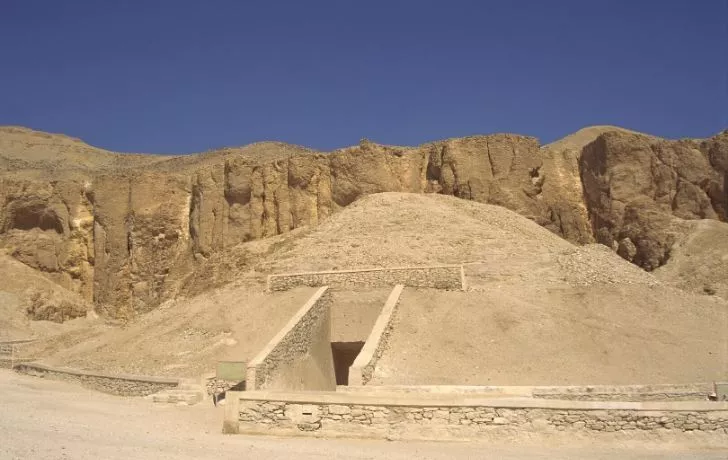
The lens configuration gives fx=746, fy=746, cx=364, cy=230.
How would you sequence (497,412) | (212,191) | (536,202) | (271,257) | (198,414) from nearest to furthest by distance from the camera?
1. (497,412)
2. (198,414)
3. (271,257)
4. (536,202)
5. (212,191)

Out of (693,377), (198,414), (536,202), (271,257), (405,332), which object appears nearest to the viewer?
(198,414)

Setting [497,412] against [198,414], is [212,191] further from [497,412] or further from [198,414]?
[497,412]

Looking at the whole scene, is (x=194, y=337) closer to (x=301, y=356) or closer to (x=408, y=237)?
(x=301, y=356)

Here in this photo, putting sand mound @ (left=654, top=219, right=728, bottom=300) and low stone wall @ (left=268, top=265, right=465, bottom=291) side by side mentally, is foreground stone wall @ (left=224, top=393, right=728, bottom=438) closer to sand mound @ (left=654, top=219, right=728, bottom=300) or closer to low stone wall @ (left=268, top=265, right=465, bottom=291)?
low stone wall @ (left=268, top=265, right=465, bottom=291)

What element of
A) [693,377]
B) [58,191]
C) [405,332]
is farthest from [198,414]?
[58,191]

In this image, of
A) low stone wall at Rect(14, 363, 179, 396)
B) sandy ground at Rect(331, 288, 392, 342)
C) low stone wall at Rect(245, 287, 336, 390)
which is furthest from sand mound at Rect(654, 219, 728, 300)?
low stone wall at Rect(14, 363, 179, 396)

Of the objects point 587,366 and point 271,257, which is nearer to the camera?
point 587,366

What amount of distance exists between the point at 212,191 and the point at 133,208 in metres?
3.88

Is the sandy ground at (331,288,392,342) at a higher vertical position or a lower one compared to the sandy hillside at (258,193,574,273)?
lower

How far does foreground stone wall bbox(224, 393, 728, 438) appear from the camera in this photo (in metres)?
9.34

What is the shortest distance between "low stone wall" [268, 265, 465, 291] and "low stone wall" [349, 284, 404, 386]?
86 centimetres

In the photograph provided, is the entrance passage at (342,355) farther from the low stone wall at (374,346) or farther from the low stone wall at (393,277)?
the low stone wall at (393,277)

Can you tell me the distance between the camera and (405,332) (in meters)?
15.6

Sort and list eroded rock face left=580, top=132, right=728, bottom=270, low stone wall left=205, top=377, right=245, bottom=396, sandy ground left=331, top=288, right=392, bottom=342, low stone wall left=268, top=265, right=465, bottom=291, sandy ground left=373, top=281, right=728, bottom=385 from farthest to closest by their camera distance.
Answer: eroded rock face left=580, top=132, right=728, bottom=270 < low stone wall left=268, top=265, right=465, bottom=291 < sandy ground left=331, top=288, right=392, bottom=342 < low stone wall left=205, top=377, right=245, bottom=396 < sandy ground left=373, top=281, right=728, bottom=385
